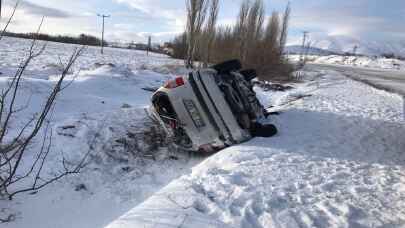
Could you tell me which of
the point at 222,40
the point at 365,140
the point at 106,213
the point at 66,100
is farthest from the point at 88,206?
the point at 222,40

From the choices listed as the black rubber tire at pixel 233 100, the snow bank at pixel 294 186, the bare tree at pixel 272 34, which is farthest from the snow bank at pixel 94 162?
the bare tree at pixel 272 34

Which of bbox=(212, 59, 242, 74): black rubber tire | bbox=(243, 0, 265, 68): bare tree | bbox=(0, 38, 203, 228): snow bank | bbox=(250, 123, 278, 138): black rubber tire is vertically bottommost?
bbox=(0, 38, 203, 228): snow bank

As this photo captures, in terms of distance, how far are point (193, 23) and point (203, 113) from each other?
55.1 feet

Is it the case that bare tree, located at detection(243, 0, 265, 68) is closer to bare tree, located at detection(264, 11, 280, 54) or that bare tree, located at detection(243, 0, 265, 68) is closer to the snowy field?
bare tree, located at detection(264, 11, 280, 54)

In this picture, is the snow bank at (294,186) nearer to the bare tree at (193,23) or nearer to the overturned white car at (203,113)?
the overturned white car at (203,113)

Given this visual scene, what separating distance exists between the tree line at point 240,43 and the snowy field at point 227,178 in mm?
14348

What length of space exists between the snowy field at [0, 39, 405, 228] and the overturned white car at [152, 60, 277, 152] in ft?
1.13

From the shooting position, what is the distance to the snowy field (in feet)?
12.7

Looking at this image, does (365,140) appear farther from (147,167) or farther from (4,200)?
(4,200)

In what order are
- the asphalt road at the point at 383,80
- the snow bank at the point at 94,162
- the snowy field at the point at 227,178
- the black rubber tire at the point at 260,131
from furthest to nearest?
the asphalt road at the point at 383,80
the black rubber tire at the point at 260,131
the snow bank at the point at 94,162
the snowy field at the point at 227,178

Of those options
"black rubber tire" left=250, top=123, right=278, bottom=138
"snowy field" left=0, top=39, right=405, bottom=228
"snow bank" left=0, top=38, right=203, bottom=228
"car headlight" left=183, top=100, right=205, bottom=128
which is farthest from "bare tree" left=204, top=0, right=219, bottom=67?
"car headlight" left=183, top=100, right=205, bottom=128

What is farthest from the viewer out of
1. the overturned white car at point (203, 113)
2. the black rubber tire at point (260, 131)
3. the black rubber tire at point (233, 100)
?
the black rubber tire at point (260, 131)

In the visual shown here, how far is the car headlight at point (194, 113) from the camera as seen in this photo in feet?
20.4

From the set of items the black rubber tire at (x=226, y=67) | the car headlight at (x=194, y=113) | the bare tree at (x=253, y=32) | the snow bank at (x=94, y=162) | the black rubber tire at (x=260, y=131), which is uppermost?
the bare tree at (x=253, y=32)
